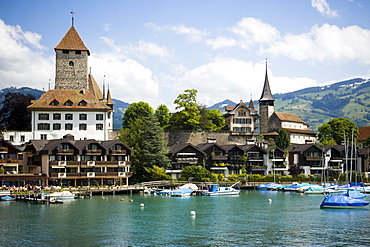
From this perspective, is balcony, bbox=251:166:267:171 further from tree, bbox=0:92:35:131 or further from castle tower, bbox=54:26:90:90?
tree, bbox=0:92:35:131

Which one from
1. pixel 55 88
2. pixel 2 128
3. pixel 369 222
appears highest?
pixel 55 88

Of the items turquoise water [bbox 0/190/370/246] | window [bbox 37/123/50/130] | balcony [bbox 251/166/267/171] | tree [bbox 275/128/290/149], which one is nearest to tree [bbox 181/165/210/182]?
balcony [bbox 251/166/267/171]

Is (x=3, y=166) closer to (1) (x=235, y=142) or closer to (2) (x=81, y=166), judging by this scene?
(2) (x=81, y=166)

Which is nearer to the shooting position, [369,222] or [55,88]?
[369,222]

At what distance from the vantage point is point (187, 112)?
319ft

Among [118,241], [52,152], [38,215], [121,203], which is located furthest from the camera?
[52,152]

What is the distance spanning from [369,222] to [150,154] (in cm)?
4149

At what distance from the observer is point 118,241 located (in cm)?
3747

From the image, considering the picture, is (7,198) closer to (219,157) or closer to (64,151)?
(64,151)

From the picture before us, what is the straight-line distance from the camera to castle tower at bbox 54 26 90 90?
92.5 metres

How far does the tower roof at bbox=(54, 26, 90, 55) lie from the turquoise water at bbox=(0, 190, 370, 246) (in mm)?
36817

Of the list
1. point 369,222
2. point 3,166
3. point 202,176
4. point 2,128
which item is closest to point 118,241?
point 369,222

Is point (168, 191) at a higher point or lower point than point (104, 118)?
lower

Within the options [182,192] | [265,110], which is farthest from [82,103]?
[265,110]
